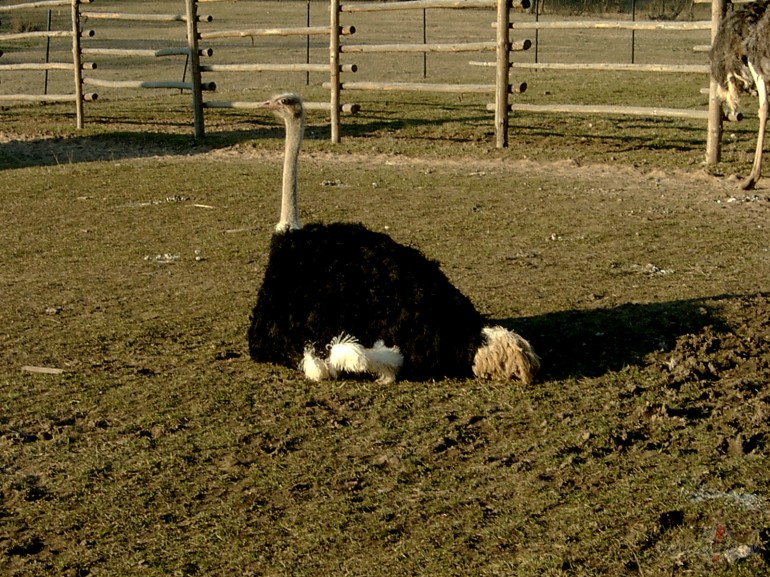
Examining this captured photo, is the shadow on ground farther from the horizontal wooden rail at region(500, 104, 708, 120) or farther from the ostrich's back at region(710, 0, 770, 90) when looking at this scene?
the horizontal wooden rail at region(500, 104, 708, 120)

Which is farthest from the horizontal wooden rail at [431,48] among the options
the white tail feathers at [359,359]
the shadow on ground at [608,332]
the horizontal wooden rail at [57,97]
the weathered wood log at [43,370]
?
the white tail feathers at [359,359]

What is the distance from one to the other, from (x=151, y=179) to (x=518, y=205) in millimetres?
3763

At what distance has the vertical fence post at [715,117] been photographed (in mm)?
11133

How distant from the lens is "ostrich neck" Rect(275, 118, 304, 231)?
5.55 metres

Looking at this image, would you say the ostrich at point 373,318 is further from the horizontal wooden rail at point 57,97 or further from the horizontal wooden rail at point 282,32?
the horizontal wooden rail at point 57,97

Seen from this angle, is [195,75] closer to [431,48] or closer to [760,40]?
[431,48]

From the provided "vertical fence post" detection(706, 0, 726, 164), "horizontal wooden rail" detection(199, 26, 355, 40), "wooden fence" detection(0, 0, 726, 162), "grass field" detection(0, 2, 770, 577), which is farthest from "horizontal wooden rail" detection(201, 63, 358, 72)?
"vertical fence post" detection(706, 0, 726, 164)

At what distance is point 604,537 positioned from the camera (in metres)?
3.55

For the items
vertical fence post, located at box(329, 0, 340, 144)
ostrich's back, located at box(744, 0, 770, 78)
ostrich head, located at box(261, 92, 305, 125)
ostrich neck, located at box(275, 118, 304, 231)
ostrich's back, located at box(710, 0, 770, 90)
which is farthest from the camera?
vertical fence post, located at box(329, 0, 340, 144)

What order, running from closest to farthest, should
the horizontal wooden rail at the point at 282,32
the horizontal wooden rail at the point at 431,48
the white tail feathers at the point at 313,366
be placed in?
the white tail feathers at the point at 313,366, the horizontal wooden rail at the point at 431,48, the horizontal wooden rail at the point at 282,32

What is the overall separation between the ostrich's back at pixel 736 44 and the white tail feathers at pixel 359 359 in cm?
571

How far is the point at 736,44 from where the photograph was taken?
9.57m

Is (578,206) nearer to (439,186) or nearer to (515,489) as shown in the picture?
(439,186)

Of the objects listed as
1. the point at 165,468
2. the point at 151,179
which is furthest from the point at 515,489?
the point at 151,179
